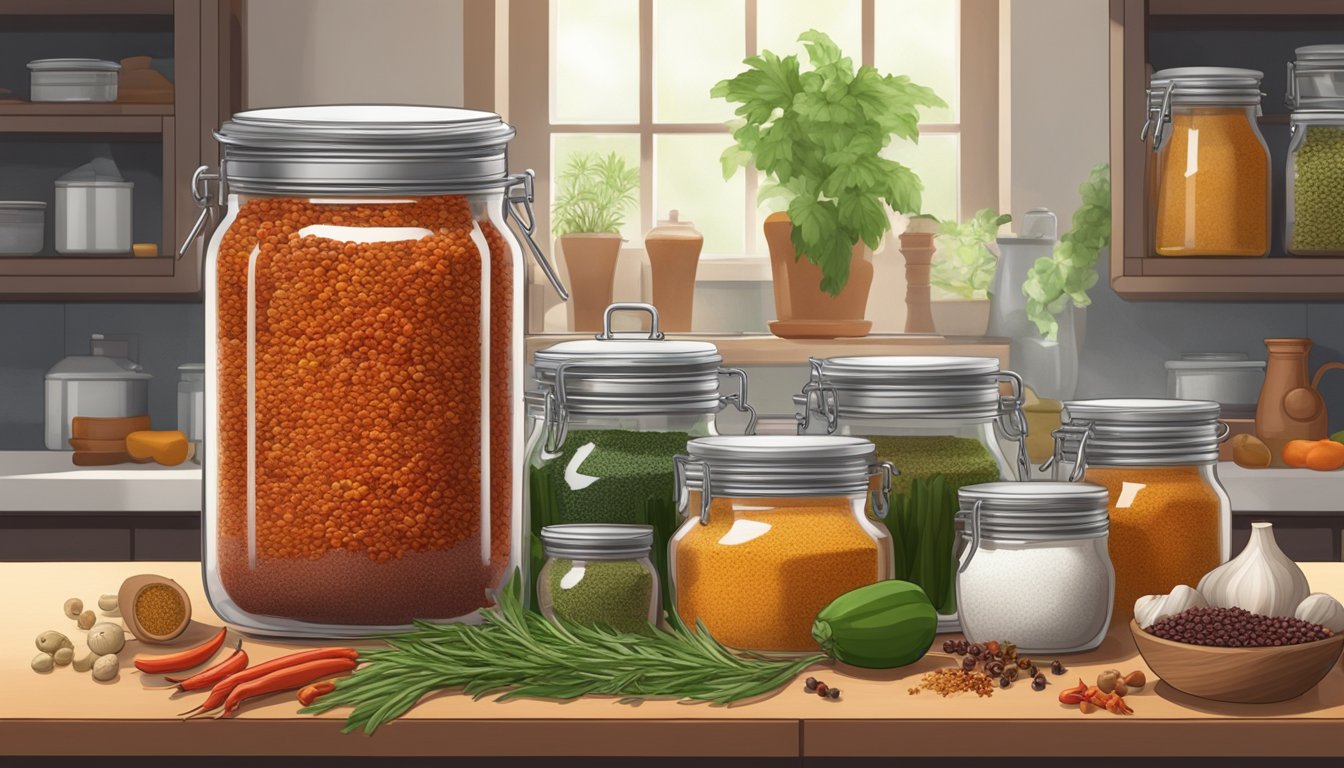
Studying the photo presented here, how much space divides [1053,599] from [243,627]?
0.53 m

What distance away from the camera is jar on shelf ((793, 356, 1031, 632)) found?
38.4 inches

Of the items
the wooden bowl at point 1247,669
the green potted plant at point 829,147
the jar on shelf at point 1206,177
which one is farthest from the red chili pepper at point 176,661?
the green potted plant at point 829,147

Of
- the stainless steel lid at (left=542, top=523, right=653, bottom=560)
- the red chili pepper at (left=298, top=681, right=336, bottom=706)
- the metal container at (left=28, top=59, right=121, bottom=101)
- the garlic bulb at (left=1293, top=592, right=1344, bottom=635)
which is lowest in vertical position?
the red chili pepper at (left=298, top=681, right=336, bottom=706)

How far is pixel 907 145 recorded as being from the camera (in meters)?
3.45

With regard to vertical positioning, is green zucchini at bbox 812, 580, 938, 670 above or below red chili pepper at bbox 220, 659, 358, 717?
above

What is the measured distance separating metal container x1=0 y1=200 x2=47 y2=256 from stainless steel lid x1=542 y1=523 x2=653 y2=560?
248 cm

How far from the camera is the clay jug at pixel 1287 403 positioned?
9.55 ft

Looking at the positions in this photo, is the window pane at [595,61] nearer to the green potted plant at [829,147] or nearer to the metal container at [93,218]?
the green potted plant at [829,147]

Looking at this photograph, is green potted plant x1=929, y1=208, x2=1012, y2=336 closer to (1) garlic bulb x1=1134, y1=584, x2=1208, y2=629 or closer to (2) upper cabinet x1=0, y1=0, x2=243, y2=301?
(2) upper cabinet x1=0, y1=0, x2=243, y2=301

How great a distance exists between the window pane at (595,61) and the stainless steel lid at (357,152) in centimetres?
253

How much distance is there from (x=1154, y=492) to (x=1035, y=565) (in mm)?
148

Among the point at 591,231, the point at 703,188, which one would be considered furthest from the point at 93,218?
the point at 703,188

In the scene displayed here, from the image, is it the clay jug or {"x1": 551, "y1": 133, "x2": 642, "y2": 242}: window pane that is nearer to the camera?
the clay jug

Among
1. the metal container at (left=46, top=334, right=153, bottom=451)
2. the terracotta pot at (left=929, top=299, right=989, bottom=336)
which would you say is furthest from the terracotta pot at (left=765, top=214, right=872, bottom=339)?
the metal container at (left=46, top=334, right=153, bottom=451)
